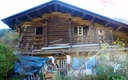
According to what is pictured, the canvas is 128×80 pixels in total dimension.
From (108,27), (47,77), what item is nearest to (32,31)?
(47,77)

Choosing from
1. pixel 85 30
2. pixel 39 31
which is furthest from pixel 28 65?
pixel 85 30

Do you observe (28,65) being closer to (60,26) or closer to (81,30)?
(60,26)

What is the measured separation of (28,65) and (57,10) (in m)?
5.72

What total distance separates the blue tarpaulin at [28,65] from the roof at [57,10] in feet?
13.2

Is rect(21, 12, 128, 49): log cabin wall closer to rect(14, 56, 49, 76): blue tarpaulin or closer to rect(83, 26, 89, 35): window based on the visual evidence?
rect(83, 26, 89, 35): window

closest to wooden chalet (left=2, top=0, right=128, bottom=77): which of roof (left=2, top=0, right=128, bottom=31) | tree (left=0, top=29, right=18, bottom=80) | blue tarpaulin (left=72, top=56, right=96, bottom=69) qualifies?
roof (left=2, top=0, right=128, bottom=31)

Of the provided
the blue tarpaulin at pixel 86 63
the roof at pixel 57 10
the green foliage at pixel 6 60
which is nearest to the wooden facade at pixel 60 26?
the roof at pixel 57 10

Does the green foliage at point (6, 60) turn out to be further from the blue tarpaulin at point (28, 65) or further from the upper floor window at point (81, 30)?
the upper floor window at point (81, 30)

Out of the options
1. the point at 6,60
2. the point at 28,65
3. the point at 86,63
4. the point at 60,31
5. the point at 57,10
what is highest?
the point at 57,10

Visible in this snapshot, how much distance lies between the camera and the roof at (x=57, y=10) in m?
13.9

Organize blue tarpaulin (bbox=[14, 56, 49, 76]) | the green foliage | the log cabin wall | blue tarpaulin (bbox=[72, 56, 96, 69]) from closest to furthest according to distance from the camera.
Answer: the green foliage < blue tarpaulin (bbox=[14, 56, 49, 76]) < blue tarpaulin (bbox=[72, 56, 96, 69]) < the log cabin wall

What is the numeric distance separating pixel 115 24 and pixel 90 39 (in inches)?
88.7

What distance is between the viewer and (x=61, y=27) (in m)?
14.7

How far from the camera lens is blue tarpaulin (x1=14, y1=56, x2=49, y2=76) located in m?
10.9
